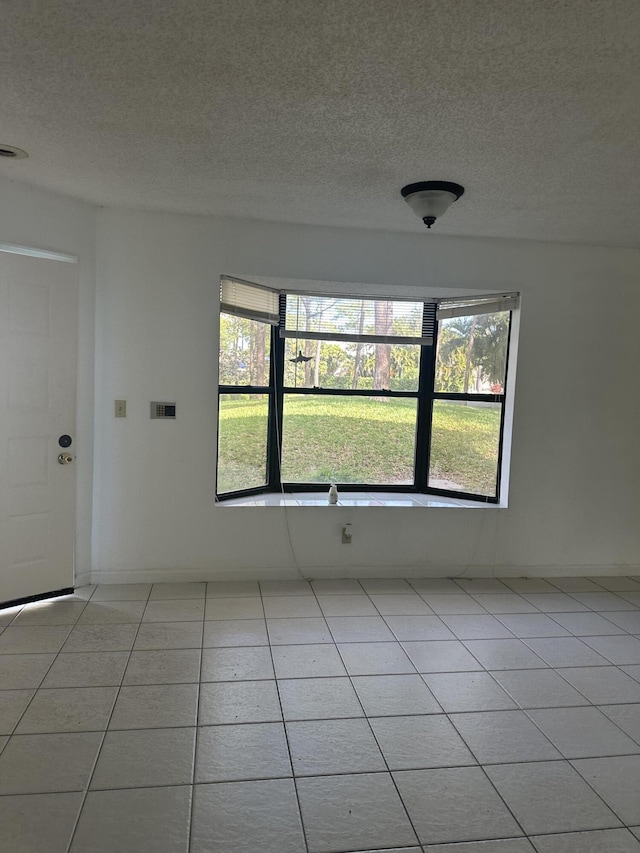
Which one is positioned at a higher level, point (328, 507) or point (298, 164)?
point (298, 164)

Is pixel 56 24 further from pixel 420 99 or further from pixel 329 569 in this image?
pixel 329 569

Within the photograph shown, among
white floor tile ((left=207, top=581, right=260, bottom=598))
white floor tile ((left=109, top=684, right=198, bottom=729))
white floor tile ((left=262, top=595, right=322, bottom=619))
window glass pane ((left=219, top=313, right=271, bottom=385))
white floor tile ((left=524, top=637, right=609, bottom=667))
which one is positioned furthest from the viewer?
window glass pane ((left=219, top=313, right=271, bottom=385))

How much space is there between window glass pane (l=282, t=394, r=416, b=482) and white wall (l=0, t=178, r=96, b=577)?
1344 mm

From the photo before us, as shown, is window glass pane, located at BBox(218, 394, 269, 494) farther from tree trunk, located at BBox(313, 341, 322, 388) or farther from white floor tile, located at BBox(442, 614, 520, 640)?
white floor tile, located at BBox(442, 614, 520, 640)

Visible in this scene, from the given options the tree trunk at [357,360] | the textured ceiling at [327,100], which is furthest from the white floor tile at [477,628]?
the textured ceiling at [327,100]

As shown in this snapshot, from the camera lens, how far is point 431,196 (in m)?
3.04

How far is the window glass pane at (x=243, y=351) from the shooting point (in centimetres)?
404

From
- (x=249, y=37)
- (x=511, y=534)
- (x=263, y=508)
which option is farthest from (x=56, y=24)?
(x=511, y=534)

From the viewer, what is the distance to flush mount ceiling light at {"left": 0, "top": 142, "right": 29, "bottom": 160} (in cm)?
273

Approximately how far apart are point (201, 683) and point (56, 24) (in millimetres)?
2521

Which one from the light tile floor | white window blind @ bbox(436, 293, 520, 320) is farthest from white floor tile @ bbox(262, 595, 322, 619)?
white window blind @ bbox(436, 293, 520, 320)

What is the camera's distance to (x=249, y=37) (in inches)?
69.0

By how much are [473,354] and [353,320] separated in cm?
93

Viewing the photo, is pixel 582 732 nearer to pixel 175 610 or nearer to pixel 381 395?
pixel 175 610
